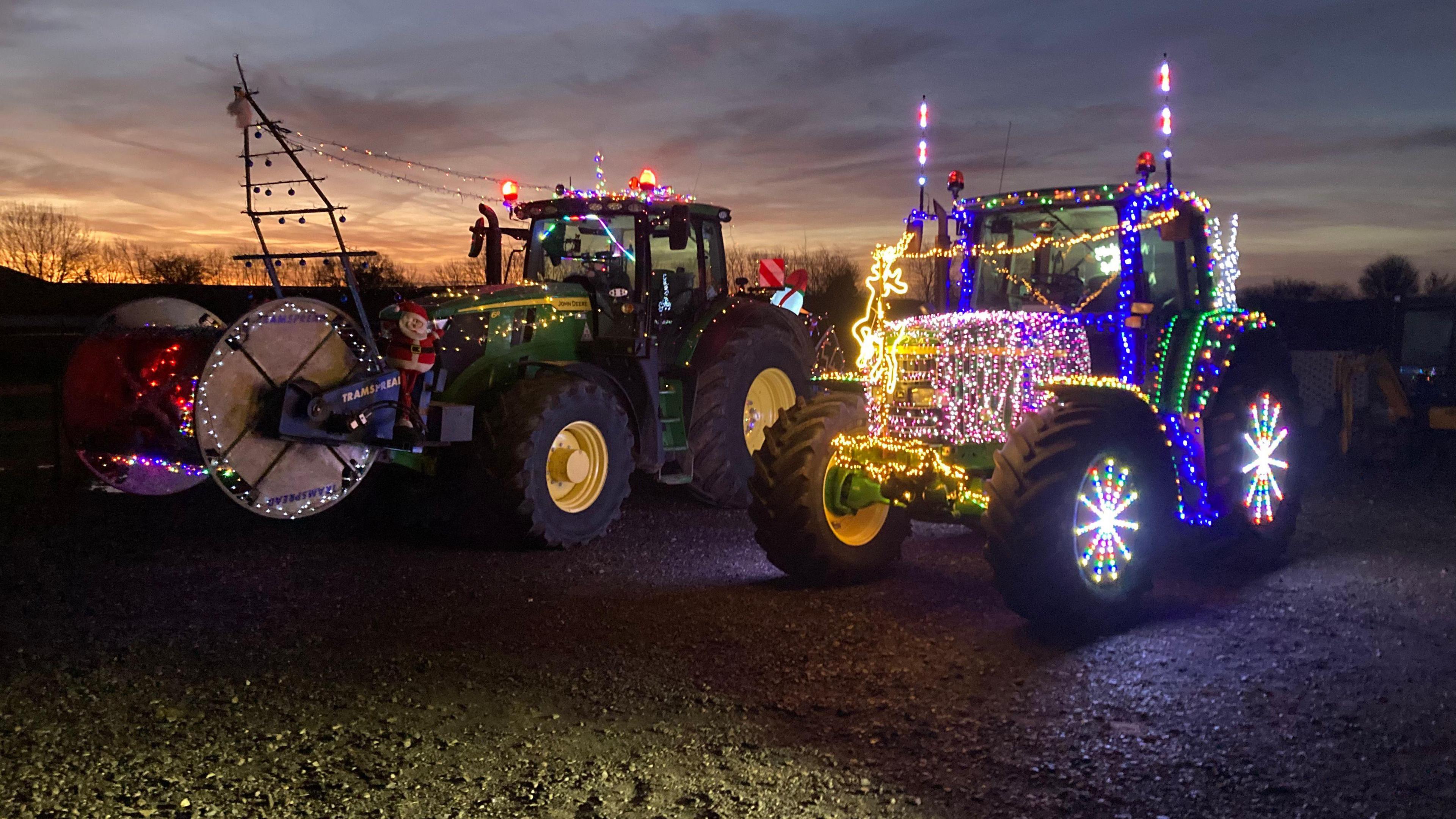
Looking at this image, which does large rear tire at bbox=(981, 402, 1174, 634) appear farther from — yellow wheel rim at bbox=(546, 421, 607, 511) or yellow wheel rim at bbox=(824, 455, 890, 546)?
yellow wheel rim at bbox=(546, 421, 607, 511)

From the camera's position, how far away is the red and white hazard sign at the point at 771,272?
1226 cm

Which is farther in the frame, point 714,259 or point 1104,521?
point 714,259

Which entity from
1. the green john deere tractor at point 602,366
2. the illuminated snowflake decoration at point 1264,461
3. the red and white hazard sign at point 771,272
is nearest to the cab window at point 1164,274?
the illuminated snowflake decoration at point 1264,461

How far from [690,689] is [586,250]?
5.23 metres

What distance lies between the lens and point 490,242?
9.64 metres

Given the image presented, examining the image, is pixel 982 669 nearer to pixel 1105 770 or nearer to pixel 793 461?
pixel 1105 770

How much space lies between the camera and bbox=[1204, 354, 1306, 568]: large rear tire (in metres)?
7.27

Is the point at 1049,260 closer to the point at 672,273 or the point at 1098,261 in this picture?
the point at 1098,261

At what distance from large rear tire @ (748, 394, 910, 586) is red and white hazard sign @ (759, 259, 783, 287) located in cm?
540

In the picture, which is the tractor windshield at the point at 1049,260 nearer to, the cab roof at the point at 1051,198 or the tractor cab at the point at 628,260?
the cab roof at the point at 1051,198

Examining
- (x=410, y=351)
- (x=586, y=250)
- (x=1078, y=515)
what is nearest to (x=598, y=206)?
(x=586, y=250)

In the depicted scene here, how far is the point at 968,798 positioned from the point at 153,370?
5670 mm

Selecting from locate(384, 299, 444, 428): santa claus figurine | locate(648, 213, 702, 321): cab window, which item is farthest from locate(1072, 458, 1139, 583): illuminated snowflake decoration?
locate(648, 213, 702, 321): cab window

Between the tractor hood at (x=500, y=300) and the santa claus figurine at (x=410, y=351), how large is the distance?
497 mm
